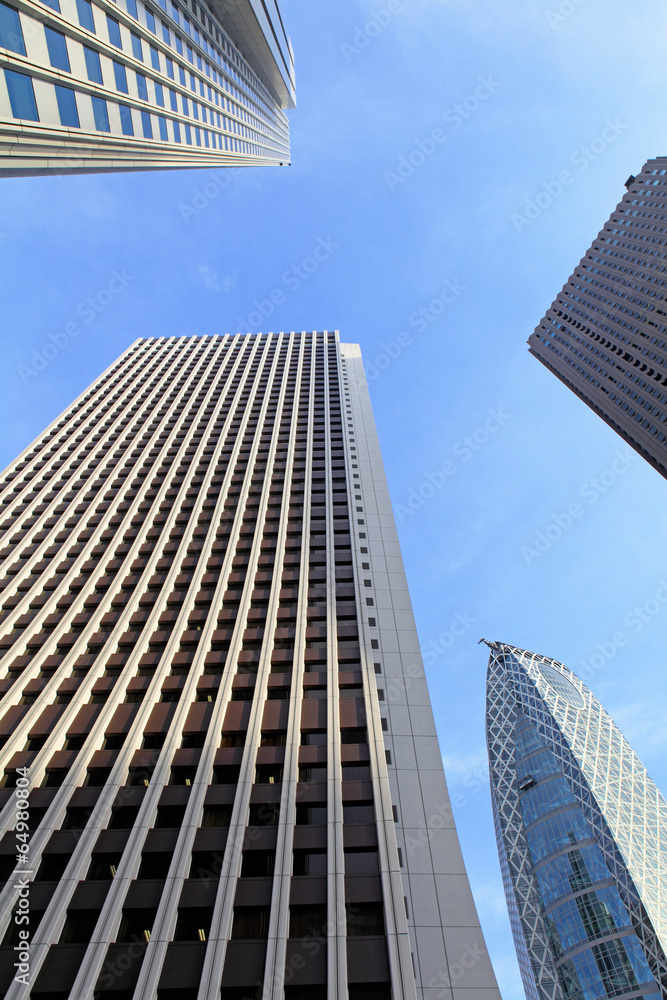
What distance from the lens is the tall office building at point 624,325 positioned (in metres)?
112

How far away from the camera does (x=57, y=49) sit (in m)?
20.0

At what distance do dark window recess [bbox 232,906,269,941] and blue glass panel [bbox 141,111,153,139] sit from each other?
37082 mm

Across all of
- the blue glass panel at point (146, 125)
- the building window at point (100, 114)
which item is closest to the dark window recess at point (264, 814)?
the building window at point (100, 114)

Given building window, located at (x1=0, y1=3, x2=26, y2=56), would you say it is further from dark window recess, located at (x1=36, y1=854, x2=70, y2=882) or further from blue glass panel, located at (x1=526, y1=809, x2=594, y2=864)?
blue glass panel, located at (x1=526, y1=809, x2=594, y2=864)

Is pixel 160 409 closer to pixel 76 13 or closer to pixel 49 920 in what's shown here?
pixel 76 13

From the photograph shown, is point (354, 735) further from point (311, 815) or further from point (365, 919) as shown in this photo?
point (365, 919)

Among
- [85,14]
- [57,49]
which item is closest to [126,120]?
[85,14]

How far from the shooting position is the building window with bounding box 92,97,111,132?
23.7 meters

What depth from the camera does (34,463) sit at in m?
55.6

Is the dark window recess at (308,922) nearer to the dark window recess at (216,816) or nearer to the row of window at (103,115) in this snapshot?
the dark window recess at (216,816)

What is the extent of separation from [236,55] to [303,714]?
2467 inches

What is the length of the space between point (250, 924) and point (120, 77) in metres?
36.9

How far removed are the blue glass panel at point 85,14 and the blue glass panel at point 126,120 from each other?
3981 mm

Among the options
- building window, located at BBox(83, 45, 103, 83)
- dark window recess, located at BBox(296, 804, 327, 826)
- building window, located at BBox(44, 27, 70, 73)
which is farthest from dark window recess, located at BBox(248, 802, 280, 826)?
building window, located at BBox(83, 45, 103, 83)
